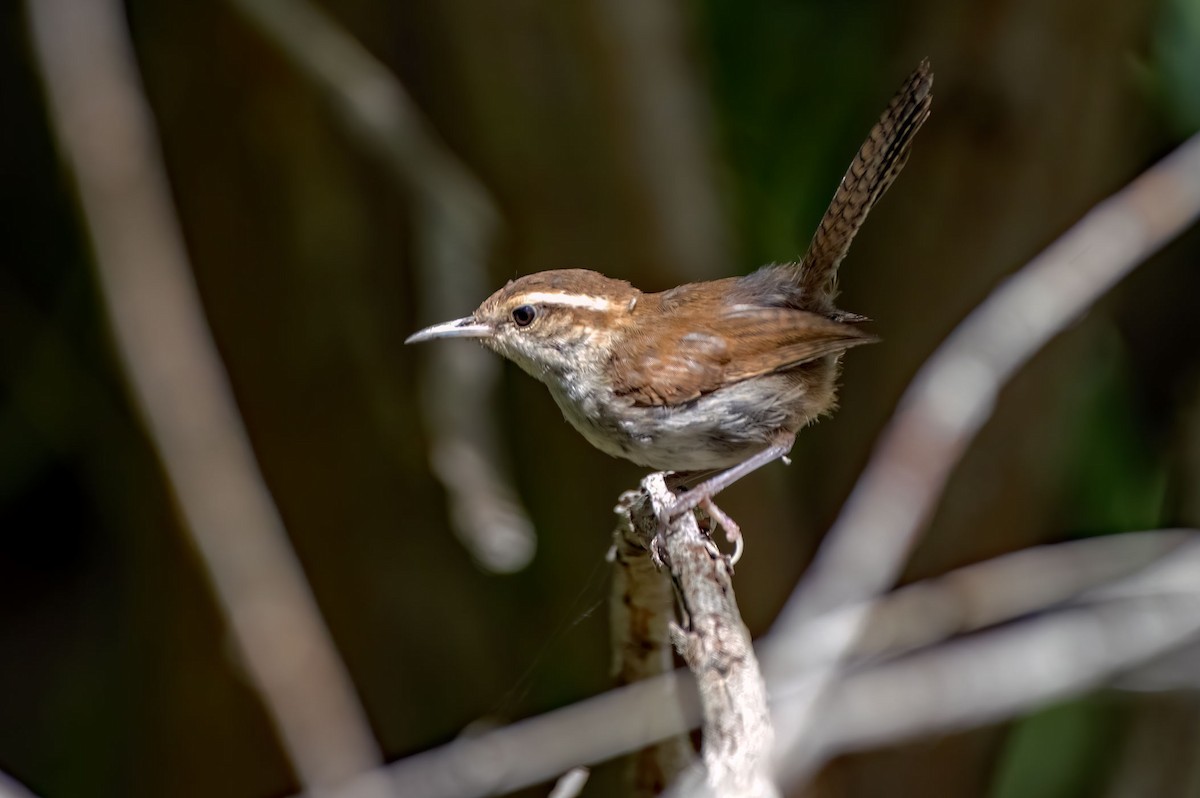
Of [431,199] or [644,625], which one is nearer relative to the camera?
[644,625]

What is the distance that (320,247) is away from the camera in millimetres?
3930

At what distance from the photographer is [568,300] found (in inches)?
106

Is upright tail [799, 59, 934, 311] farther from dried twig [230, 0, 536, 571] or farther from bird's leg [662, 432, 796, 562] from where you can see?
dried twig [230, 0, 536, 571]

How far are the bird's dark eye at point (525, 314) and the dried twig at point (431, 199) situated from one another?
380mm

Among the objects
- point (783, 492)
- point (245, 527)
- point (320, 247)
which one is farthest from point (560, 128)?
point (245, 527)

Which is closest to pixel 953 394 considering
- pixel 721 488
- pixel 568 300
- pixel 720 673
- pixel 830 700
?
pixel 721 488

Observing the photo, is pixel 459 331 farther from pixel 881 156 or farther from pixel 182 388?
pixel 881 156

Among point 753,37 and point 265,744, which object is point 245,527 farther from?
point 753,37

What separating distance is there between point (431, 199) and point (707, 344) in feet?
3.60

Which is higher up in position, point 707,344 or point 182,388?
point 182,388

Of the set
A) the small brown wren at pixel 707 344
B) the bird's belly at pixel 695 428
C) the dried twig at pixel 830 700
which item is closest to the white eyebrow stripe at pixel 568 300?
the small brown wren at pixel 707 344

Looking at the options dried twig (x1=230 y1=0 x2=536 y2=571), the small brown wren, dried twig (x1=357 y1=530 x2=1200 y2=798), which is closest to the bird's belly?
the small brown wren

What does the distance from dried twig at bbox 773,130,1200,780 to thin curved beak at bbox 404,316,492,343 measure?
94 centimetres

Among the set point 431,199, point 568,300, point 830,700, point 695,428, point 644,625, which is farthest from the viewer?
point 431,199
